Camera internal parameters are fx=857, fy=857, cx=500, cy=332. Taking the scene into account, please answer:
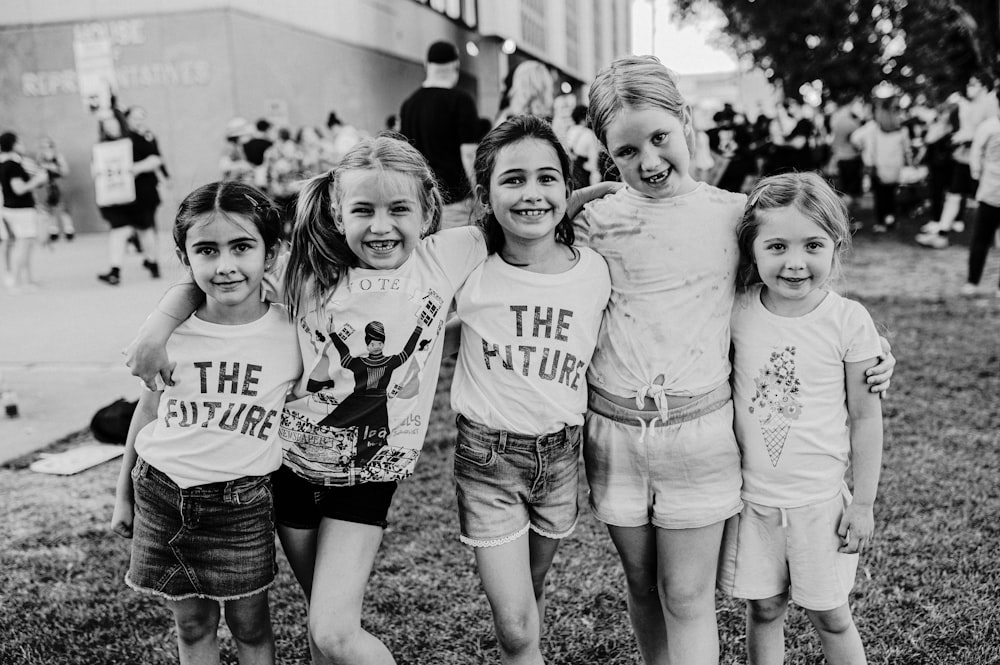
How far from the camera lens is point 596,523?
3.62 m

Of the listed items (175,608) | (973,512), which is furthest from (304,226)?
(973,512)

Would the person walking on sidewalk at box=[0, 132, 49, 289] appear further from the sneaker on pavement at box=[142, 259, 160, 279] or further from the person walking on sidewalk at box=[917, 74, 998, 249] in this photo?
the person walking on sidewalk at box=[917, 74, 998, 249]

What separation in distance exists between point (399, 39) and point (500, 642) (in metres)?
21.5

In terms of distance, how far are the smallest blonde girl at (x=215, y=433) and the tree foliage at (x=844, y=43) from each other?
17.0 meters

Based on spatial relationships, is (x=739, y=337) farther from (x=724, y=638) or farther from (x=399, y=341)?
(x=724, y=638)

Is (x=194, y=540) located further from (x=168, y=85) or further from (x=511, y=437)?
(x=168, y=85)

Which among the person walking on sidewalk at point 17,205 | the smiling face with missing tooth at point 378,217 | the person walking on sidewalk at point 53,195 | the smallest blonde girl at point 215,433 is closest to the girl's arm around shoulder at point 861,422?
the smiling face with missing tooth at point 378,217

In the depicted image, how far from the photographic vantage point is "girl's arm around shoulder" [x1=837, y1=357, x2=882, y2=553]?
2.09 metres

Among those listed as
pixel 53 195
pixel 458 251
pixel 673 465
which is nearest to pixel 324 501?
pixel 458 251

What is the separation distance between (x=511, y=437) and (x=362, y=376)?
0.41 m

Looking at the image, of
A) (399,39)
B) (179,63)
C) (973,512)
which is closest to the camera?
(973,512)

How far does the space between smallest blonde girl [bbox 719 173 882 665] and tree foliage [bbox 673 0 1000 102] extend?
53.4 feet

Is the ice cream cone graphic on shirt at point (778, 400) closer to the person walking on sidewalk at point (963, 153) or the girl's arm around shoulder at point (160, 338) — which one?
the girl's arm around shoulder at point (160, 338)

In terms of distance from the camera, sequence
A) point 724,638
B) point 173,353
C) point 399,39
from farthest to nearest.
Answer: point 399,39, point 724,638, point 173,353
